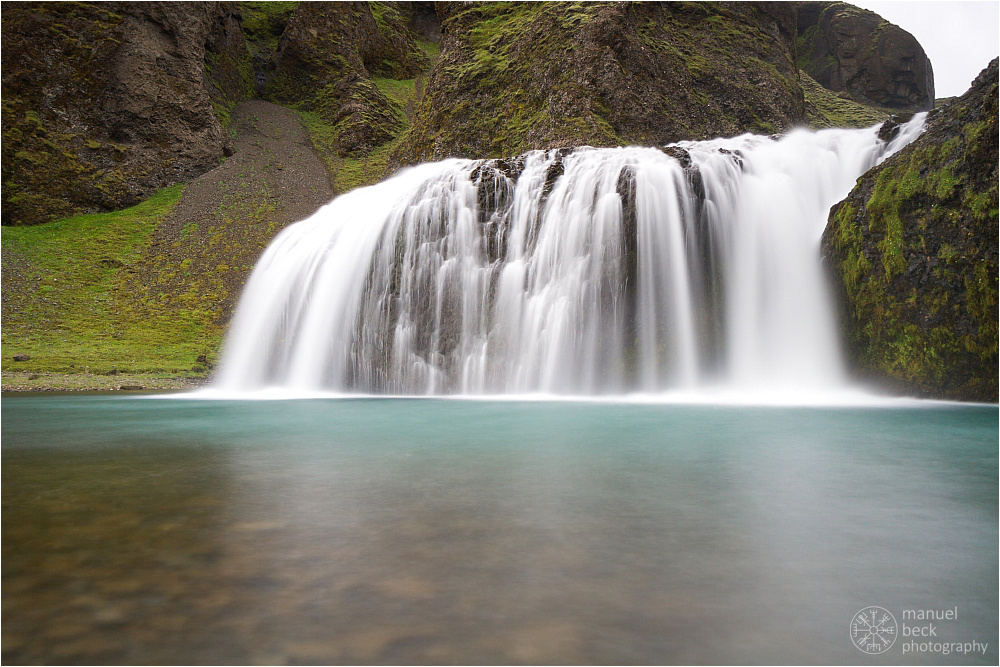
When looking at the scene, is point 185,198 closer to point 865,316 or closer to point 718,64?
point 718,64

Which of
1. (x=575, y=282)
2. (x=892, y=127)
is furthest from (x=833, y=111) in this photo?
(x=575, y=282)

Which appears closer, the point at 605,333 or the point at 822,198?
the point at 605,333

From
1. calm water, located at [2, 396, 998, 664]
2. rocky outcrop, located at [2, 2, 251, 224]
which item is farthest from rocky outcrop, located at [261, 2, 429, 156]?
calm water, located at [2, 396, 998, 664]

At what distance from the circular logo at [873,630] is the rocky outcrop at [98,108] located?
3915cm

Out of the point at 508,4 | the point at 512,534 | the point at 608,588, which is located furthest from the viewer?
the point at 508,4

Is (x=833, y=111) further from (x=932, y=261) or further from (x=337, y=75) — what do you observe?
(x=337, y=75)

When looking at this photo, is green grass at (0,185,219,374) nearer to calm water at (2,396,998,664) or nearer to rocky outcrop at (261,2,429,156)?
calm water at (2,396,998,664)

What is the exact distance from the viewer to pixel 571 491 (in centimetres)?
402

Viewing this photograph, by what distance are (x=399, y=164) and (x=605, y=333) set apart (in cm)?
2727

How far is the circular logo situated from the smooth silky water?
0.14 ft

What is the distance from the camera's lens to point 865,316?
1230 cm

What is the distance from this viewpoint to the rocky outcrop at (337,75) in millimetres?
46312

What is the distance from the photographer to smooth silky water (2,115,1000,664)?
78.7 inches

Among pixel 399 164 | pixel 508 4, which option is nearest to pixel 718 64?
pixel 508 4
